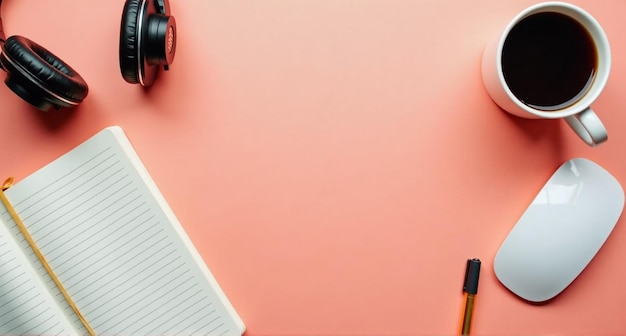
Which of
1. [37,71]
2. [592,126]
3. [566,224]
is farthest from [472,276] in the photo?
[37,71]

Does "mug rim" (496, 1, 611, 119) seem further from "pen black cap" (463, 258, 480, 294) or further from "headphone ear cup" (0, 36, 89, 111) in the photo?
"headphone ear cup" (0, 36, 89, 111)

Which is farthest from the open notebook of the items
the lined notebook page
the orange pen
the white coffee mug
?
the white coffee mug

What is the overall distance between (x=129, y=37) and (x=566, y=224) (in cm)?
57

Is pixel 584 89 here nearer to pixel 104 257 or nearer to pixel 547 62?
pixel 547 62

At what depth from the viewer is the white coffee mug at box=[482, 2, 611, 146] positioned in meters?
0.52

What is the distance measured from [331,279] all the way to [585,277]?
342 mm

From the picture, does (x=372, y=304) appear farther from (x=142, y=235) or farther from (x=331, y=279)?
(x=142, y=235)

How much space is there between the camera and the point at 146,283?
0.62m

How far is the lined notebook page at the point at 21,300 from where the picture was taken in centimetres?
60

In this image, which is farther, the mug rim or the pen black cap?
the pen black cap

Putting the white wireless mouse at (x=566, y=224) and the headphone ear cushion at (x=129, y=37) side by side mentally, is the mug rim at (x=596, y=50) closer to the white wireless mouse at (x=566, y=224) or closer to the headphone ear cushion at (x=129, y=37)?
the white wireless mouse at (x=566, y=224)

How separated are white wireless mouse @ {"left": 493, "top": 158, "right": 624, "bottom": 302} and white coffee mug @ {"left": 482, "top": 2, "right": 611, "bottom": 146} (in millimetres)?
71

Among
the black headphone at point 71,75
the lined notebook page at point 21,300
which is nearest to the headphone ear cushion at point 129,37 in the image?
the black headphone at point 71,75

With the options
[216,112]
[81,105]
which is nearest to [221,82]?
[216,112]
